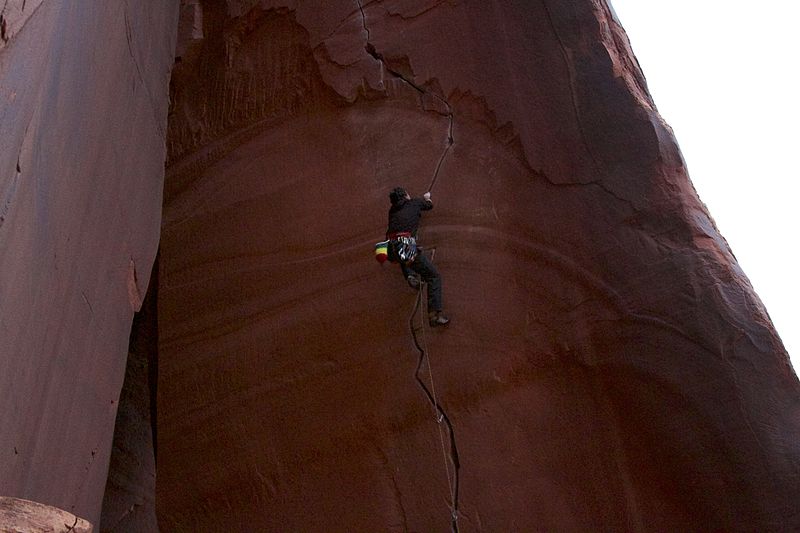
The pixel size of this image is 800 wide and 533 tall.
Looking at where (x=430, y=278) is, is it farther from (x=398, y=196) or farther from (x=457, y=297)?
(x=398, y=196)

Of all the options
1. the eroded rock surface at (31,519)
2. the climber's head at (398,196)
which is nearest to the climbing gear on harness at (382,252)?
the climber's head at (398,196)

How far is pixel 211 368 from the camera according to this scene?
7.09m

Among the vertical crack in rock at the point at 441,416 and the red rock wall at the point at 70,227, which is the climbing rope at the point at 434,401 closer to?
the vertical crack in rock at the point at 441,416

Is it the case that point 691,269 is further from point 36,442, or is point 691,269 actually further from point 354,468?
point 36,442

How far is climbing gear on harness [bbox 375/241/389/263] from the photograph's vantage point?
20.2 ft

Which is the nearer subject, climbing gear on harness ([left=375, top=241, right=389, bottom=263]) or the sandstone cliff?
the sandstone cliff

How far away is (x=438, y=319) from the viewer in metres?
6.30

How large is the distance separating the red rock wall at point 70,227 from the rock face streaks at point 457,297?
3.74ft

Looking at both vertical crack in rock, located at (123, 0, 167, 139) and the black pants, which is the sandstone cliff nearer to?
vertical crack in rock, located at (123, 0, 167, 139)

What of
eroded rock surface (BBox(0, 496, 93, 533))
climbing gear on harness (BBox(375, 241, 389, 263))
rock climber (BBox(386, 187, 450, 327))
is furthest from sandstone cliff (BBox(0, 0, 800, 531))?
eroded rock surface (BBox(0, 496, 93, 533))

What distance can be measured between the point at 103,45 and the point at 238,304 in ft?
8.75

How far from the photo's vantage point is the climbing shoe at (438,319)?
6.30 m

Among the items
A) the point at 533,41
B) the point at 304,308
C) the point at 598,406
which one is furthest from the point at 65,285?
the point at 533,41

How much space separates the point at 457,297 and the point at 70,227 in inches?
112
